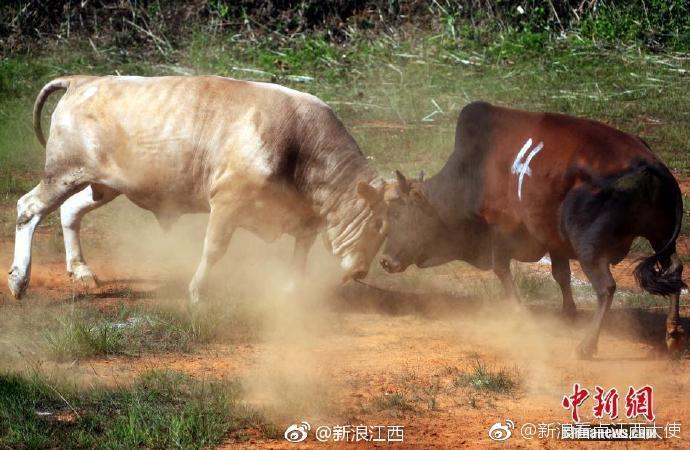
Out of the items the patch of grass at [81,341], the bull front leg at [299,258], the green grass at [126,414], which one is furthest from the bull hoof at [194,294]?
the green grass at [126,414]

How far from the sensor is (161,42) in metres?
16.9

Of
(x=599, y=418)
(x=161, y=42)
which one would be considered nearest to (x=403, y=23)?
(x=161, y=42)

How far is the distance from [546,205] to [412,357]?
129cm

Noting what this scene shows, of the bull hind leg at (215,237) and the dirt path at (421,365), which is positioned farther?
Answer: the bull hind leg at (215,237)

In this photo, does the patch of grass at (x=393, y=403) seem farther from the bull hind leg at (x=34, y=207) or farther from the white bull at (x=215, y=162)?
the bull hind leg at (x=34, y=207)

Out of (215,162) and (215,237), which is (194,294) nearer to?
(215,237)

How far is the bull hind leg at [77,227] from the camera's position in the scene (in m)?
9.06

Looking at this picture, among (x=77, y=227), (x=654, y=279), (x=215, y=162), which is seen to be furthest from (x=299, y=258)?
(x=654, y=279)

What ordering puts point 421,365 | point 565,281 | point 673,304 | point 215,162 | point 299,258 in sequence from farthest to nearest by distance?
1. point 299,258
2. point 215,162
3. point 565,281
4. point 673,304
5. point 421,365

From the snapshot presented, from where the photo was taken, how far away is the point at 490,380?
6617mm

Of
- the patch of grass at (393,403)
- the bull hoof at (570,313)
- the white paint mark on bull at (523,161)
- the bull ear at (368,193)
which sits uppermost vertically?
the white paint mark on bull at (523,161)

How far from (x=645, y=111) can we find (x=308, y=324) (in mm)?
8104

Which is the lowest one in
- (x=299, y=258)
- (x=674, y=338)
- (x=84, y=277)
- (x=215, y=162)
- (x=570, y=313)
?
(x=84, y=277)

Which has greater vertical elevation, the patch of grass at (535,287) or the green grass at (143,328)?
the green grass at (143,328)
